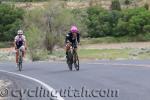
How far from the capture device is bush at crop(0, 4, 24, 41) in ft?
301

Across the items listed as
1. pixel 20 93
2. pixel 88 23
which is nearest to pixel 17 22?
pixel 88 23

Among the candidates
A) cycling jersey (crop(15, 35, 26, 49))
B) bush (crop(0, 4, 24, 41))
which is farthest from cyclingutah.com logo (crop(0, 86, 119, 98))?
bush (crop(0, 4, 24, 41))

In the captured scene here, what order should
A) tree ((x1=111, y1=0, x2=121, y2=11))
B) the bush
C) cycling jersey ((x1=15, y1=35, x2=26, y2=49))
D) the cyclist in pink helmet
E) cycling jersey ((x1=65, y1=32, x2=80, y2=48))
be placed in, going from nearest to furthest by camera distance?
the cyclist in pink helmet < cycling jersey ((x1=65, y1=32, x2=80, y2=48)) < cycling jersey ((x1=15, y1=35, x2=26, y2=49)) < the bush < tree ((x1=111, y1=0, x2=121, y2=11))

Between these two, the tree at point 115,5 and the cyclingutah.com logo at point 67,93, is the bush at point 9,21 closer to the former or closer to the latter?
the tree at point 115,5

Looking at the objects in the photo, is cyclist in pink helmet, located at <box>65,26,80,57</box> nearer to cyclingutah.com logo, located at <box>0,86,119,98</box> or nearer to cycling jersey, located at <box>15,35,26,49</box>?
cycling jersey, located at <box>15,35,26,49</box>

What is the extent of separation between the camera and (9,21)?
3797 inches

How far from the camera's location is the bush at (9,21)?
301ft

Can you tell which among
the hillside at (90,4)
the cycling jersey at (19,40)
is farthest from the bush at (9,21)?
the cycling jersey at (19,40)

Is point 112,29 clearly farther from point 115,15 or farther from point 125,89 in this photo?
point 125,89

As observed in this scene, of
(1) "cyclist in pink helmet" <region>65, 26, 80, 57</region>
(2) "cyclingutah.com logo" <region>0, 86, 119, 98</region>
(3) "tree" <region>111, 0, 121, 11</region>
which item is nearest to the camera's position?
(2) "cyclingutah.com logo" <region>0, 86, 119, 98</region>

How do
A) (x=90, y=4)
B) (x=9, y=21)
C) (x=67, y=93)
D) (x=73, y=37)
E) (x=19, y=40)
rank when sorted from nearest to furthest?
(x=67, y=93) → (x=73, y=37) → (x=19, y=40) → (x=9, y=21) → (x=90, y=4)

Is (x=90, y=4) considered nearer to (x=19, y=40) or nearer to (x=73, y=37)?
(x=19, y=40)

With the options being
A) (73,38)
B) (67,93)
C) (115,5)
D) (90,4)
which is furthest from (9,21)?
(67,93)

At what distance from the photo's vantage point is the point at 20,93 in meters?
15.2
